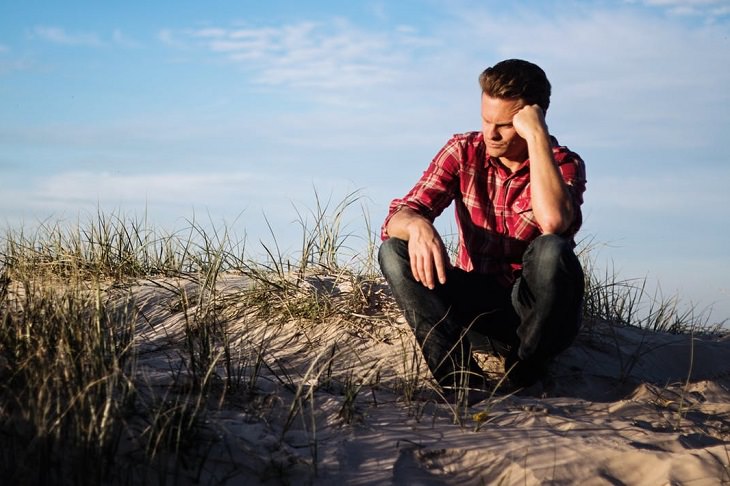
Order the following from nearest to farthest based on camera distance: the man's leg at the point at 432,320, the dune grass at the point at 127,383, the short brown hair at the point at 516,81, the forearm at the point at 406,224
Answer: the dune grass at the point at 127,383 → the forearm at the point at 406,224 → the man's leg at the point at 432,320 → the short brown hair at the point at 516,81

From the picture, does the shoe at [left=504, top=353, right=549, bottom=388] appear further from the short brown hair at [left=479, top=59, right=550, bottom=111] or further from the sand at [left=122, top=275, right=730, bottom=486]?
the short brown hair at [left=479, top=59, right=550, bottom=111]

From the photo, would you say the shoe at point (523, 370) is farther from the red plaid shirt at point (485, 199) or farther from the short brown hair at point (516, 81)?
the short brown hair at point (516, 81)

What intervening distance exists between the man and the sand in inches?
9.3

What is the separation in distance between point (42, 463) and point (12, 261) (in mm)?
3793

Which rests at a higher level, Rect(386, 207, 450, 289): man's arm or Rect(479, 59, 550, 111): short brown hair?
Rect(479, 59, 550, 111): short brown hair

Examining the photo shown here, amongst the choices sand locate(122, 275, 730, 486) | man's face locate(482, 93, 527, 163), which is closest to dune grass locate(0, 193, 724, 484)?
sand locate(122, 275, 730, 486)

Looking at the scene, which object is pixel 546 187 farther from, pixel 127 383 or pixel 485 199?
pixel 127 383

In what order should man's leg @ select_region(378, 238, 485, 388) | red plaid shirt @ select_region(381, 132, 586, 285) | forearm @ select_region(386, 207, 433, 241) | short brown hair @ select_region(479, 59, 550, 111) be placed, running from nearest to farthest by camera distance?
forearm @ select_region(386, 207, 433, 241) < man's leg @ select_region(378, 238, 485, 388) < short brown hair @ select_region(479, 59, 550, 111) < red plaid shirt @ select_region(381, 132, 586, 285)

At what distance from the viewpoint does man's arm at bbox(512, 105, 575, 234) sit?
148 inches

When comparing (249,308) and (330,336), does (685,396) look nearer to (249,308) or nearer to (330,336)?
(330,336)

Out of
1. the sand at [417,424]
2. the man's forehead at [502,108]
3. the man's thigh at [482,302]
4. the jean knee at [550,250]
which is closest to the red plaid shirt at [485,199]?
the man's thigh at [482,302]

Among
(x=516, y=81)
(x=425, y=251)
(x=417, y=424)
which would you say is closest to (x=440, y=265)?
(x=425, y=251)

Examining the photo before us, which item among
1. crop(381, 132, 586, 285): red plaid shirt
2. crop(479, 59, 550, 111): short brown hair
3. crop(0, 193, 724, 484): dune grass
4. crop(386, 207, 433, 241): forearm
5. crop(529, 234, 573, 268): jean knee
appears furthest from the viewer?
crop(381, 132, 586, 285): red plaid shirt

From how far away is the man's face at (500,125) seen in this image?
4035 millimetres
